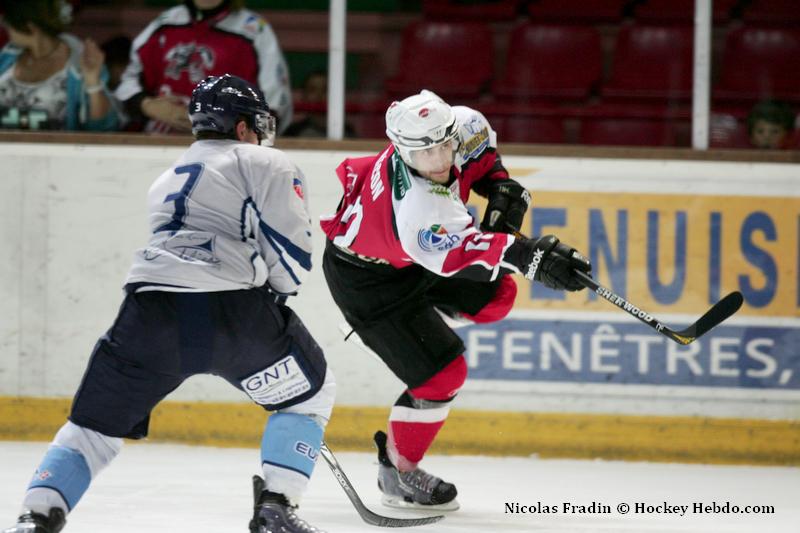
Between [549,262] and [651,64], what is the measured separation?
278cm

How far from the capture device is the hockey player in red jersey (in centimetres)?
331

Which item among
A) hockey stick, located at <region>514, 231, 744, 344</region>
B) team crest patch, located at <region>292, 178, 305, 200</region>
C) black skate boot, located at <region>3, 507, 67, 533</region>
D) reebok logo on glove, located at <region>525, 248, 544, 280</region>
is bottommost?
black skate boot, located at <region>3, 507, 67, 533</region>

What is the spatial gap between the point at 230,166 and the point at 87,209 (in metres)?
2.05

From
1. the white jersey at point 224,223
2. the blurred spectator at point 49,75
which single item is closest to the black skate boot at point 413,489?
the white jersey at point 224,223

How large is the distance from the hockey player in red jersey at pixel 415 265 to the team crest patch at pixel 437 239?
20 millimetres

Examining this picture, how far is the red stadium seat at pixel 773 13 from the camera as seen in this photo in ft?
19.0

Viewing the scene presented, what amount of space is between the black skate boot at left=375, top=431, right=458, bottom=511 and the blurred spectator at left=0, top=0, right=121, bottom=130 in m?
1.98

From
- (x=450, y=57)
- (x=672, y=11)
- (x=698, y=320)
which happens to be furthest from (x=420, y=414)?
(x=672, y=11)

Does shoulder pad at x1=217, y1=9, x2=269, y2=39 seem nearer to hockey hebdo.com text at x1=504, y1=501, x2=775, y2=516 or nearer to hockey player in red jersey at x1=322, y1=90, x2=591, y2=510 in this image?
hockey player in red jersey at x1=322, y1=90, x2=591, y2=510

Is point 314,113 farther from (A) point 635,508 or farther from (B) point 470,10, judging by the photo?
(A) point 635,508

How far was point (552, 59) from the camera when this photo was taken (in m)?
5.78

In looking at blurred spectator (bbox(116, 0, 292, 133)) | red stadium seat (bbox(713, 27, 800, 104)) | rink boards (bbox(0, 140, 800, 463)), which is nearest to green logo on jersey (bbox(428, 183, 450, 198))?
rink boards (bbox(0, 140, 800, 463))

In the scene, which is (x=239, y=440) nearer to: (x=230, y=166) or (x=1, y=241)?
(x=1, y=241)

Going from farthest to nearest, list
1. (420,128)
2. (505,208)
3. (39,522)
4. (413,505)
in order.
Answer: (413,505) → (505,208) → (420,128) → (39,522)
